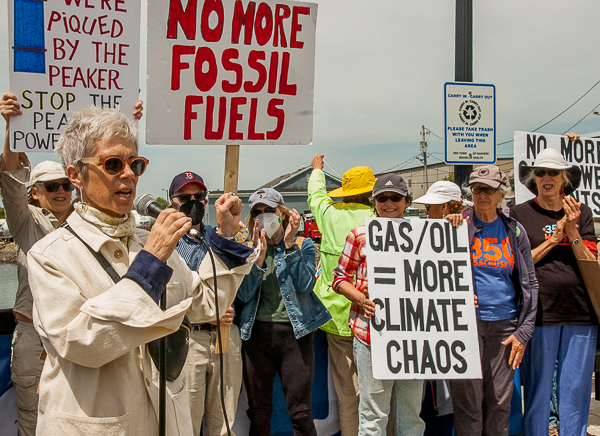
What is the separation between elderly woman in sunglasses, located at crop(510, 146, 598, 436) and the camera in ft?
12.4

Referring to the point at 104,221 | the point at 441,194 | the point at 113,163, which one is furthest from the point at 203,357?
the point at 441,194

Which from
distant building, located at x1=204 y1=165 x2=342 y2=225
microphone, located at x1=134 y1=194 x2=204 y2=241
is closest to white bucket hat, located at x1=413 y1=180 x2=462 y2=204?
microphone, located at x1=134 y1=194 x2=204 y2=241

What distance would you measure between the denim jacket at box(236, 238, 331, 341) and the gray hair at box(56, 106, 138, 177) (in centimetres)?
159

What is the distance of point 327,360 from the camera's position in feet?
12.8

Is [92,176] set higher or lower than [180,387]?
higher

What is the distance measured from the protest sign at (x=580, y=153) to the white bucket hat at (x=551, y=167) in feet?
0.78

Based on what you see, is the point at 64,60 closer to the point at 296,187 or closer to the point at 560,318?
the point at 560,318

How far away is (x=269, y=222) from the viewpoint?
3432 millimetres

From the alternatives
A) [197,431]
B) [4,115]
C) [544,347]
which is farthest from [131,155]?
[544,347]

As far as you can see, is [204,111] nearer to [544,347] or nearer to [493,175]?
[493,175]

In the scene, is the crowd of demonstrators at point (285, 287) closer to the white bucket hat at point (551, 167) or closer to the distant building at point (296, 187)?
the white bucket hat at point (551, 167)

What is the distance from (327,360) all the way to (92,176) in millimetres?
2601

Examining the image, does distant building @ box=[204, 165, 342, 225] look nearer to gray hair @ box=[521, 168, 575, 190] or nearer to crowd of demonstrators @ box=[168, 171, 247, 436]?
gray hair @ box=[521, 168, 575, 190]

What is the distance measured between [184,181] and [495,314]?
2.29 m
